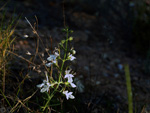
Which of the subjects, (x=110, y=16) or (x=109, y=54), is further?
(x=110, y=16)

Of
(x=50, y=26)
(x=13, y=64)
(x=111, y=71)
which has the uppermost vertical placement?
(x=13, y=64)

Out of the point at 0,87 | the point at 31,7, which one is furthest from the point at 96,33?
the point at 0,87

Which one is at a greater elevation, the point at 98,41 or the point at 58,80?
the point at 58,80

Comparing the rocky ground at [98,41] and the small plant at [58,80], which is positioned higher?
the small plant at [58,80]

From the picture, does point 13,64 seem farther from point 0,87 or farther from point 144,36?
point 144,36

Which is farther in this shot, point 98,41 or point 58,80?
point 98,41

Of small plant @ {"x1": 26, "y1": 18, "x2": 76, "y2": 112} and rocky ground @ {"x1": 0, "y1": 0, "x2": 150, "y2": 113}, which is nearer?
small plant @ {"x1": 26, "y1": 18, "x2": 76, "y2": 112}

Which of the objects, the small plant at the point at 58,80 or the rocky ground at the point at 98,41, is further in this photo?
the rocky ground at the point at 98,41

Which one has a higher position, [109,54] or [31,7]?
[31,7]
